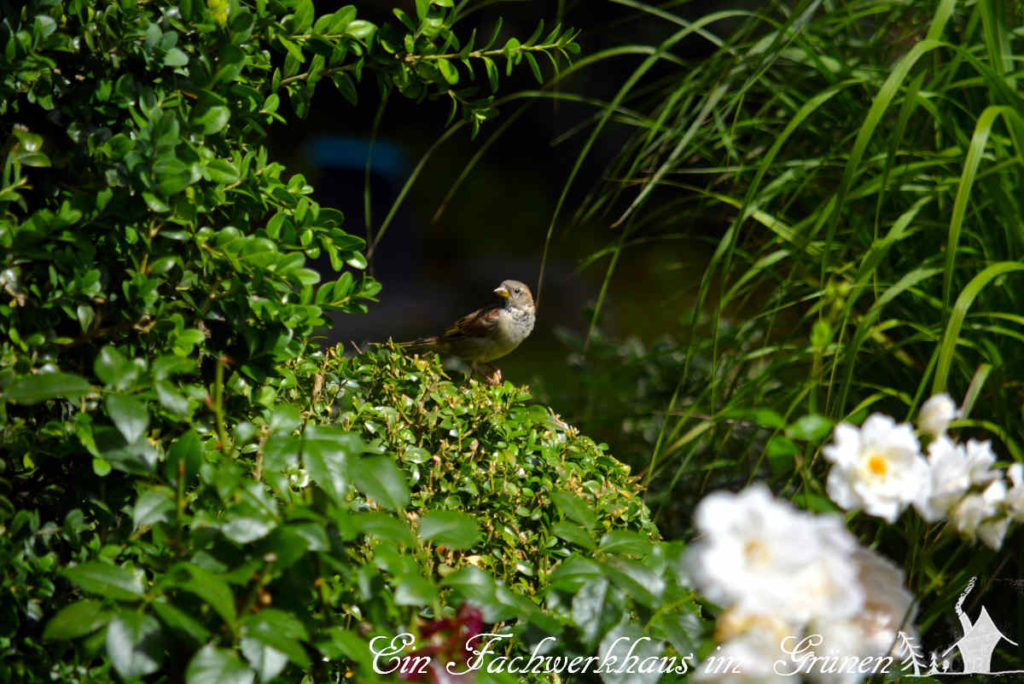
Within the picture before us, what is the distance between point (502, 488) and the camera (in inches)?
67.4

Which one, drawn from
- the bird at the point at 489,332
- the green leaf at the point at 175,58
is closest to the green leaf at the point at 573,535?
the green leaf at the point at 175,58

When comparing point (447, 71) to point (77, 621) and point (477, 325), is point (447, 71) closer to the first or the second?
point (77, 621)

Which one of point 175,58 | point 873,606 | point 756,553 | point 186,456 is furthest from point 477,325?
point 756,553

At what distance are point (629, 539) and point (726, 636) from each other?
0.44m

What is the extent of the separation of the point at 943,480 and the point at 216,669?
2.48ft

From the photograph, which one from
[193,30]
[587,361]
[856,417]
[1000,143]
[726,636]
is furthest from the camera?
[587,361]

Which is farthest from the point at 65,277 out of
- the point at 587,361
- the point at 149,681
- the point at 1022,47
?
the point at 587,361

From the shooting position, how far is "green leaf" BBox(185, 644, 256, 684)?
940 millimetres

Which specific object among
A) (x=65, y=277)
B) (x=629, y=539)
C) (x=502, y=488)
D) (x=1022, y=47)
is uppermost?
(x=1022, y=47)

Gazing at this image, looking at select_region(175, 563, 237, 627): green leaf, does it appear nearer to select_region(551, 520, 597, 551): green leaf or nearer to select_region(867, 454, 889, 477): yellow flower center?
select_region(551, 520, 597, 551): green leaf

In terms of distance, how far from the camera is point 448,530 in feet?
3.86

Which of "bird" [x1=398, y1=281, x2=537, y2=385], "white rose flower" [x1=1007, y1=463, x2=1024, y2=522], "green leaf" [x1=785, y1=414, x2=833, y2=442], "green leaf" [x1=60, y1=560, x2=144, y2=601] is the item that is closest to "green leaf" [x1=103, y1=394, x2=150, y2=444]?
"green leaf" [x1=60, y1=560, x2=144, y2=601]

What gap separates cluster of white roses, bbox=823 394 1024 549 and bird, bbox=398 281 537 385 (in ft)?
5.94

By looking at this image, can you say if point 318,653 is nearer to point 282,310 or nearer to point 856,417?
point 282,310
